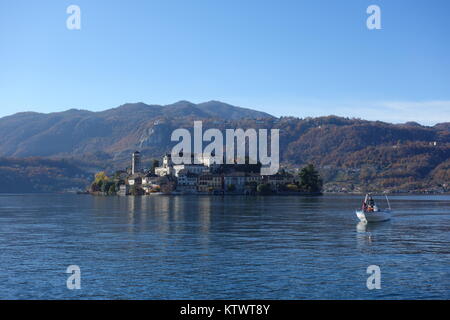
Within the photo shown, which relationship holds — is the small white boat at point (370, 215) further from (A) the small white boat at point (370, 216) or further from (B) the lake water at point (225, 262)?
(B) the lake water at point (225, 262)

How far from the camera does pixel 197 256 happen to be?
37406 mm

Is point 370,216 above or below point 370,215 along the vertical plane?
below

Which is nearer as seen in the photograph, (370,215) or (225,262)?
(225,262)

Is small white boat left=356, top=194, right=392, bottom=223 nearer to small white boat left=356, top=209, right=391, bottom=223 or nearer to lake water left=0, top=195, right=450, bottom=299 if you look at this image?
small white boat left=356, top=209, right=391, bottom=223

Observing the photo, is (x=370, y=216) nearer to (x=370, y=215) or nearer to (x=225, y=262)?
(x=370, y=215)

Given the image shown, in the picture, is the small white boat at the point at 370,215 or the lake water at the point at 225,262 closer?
the lake water at the point at 225,262

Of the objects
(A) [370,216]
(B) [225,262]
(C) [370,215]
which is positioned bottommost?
(B) [225,262]

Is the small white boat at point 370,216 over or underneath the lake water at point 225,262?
over

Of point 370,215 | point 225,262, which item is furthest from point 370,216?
point 225,262

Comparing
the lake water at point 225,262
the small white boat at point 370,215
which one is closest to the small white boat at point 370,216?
the small white boat at point 370,215
